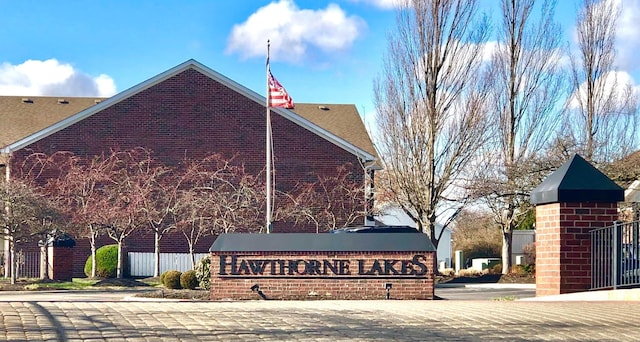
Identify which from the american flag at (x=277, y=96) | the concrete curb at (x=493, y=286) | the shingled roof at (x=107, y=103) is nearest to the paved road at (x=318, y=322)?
the american flag at (x=277, y=96)

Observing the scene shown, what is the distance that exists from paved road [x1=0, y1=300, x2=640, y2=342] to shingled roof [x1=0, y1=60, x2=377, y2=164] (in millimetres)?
24787

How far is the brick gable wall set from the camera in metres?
36.6

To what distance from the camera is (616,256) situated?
13375 mm

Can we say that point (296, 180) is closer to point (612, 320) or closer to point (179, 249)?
point (179, 249)


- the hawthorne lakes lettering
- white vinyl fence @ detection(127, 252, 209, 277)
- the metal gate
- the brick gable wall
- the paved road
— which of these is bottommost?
white vinyl fence @ detection(127, 252, 209, 277)

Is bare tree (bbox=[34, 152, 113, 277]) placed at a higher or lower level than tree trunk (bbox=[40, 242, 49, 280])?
higher

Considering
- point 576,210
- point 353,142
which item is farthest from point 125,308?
point 353,142

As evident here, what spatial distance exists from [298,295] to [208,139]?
63.2ft

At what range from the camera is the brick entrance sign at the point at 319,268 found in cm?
1862

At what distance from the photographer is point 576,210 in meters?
14.1

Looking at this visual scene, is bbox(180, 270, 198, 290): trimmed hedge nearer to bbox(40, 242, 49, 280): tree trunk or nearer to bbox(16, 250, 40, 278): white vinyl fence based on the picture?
bbox(40, 242, 49, 280): tree trunk

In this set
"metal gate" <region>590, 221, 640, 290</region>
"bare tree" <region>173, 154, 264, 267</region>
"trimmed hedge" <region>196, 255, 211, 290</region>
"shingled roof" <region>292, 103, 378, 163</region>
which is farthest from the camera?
"shingled roof" <region>292, 103, 378, 163</region>

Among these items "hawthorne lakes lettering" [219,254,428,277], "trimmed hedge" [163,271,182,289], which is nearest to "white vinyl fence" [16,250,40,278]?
"trimmed hedge" [163,271,182,289]

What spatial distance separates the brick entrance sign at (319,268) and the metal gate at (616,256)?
16.8 feet
